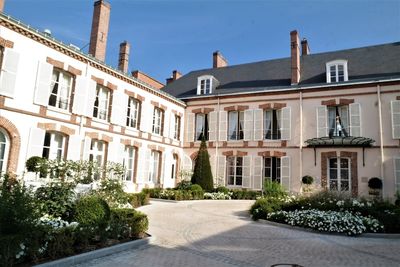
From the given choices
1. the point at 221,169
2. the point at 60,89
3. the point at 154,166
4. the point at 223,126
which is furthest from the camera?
the point at 223,126

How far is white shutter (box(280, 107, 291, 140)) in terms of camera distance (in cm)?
1711

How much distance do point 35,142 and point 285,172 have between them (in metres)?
12.4

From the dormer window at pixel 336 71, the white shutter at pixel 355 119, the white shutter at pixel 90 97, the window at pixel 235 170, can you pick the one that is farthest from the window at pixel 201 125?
the white shutter at pixel 355 119

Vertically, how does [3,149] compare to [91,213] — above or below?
above

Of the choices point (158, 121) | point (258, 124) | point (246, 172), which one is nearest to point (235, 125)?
point (258, 124)

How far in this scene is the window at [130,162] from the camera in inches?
606

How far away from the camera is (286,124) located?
1722 cm

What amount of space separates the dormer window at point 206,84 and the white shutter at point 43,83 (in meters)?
10.5

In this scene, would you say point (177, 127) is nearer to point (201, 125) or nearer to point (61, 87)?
point (201, 125)

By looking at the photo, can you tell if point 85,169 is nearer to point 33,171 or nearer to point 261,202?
point 33,171

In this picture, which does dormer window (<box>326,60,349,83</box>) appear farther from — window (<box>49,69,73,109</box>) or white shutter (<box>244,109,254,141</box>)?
window (<box>49,69,73,109</box>)

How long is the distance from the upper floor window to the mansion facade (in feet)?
0.22

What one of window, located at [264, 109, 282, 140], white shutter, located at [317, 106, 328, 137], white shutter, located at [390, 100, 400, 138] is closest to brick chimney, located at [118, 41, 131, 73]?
window, located at [264, 109, 282, 140]

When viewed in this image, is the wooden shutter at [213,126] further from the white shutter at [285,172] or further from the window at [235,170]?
the white shutter at [285,172]
